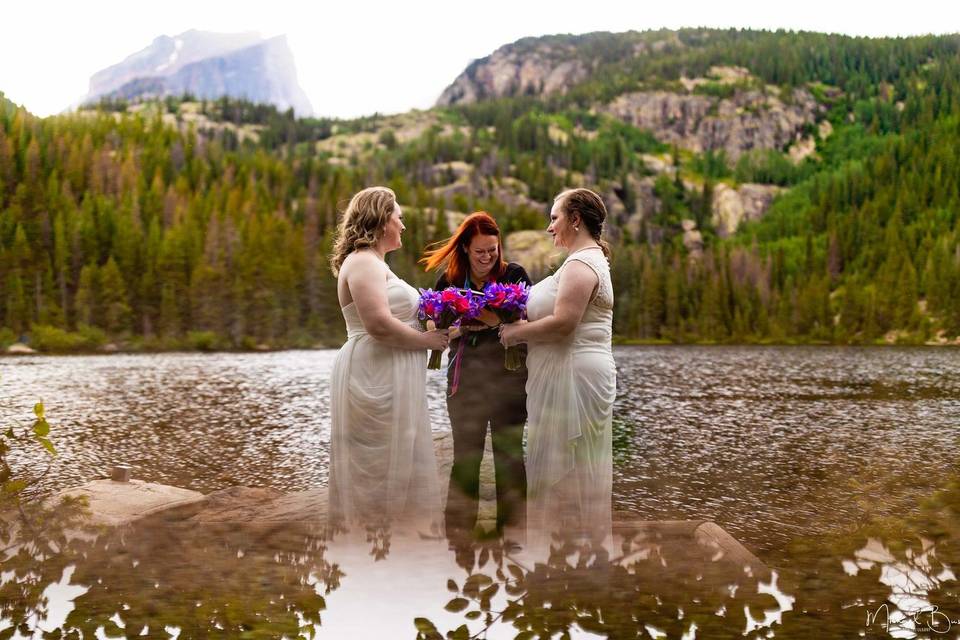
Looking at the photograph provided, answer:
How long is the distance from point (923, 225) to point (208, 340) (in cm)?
14510

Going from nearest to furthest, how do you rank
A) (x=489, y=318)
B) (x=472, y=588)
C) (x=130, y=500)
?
1. (x=472, y=588)
2. (x=489, y=318)
3. (x=130, y=500)

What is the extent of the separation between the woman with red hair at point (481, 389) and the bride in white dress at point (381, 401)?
30cm

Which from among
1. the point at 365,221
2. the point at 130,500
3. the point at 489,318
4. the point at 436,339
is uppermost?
the point at 365,221

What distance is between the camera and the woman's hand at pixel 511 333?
Answer: 7.04 meters

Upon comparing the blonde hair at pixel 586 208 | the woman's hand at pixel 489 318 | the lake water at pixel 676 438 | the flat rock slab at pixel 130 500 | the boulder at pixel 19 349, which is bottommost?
the boulder at pixel 19 349

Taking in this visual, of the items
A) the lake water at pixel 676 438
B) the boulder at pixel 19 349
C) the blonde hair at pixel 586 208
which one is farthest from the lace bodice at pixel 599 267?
the boulder at pixel 19 349

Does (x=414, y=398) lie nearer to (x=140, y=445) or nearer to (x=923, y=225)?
(x=140, y=445)

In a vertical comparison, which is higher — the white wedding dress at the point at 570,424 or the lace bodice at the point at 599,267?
the lace bodice at the point at 599,267

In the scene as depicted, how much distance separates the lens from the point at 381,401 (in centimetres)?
746

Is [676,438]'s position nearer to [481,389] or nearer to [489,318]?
[481,389]

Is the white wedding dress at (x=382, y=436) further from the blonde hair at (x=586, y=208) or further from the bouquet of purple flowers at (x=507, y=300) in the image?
the blonde hair at (x=586, y=208)

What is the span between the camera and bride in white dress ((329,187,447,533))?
7172 mm

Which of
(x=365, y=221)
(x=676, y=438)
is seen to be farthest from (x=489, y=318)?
(x=676, y=438)

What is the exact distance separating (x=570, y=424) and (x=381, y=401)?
5.63 ft
